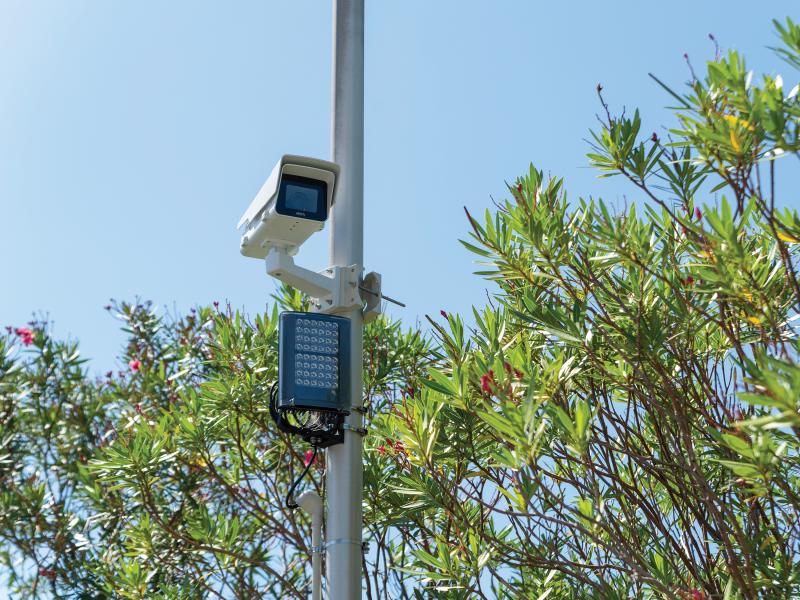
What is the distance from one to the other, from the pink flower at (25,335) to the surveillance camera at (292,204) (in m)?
4.67

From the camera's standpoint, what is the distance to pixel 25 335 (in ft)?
26.9

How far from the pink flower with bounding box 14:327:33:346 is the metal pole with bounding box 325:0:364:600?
4.69 metres

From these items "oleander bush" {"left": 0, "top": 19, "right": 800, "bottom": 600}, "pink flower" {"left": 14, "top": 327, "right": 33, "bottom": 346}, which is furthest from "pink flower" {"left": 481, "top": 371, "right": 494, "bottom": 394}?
"pink flower" {"left": 14, "top": 327, "right": 33, "bottom": 346}

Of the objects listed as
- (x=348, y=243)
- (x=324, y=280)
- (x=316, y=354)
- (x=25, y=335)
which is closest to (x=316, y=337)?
(x=316, y=354)

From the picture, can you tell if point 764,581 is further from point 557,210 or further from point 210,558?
point 210,558

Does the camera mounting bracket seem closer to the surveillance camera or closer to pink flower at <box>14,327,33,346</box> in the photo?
the surveillance camera

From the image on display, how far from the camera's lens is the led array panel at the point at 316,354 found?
380cm

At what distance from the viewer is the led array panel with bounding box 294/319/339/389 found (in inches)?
150

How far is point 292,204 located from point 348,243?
31cm

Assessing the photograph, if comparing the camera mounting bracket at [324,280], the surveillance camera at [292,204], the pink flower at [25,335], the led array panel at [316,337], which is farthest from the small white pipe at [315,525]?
the pink flower at [25,335]

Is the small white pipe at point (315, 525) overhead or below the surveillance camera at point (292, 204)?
below

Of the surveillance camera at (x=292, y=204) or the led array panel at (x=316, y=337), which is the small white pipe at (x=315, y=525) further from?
the surveillance camera at (x=292, y=204)

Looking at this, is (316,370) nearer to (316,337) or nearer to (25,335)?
(316,337)

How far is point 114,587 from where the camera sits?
613 centimetres
